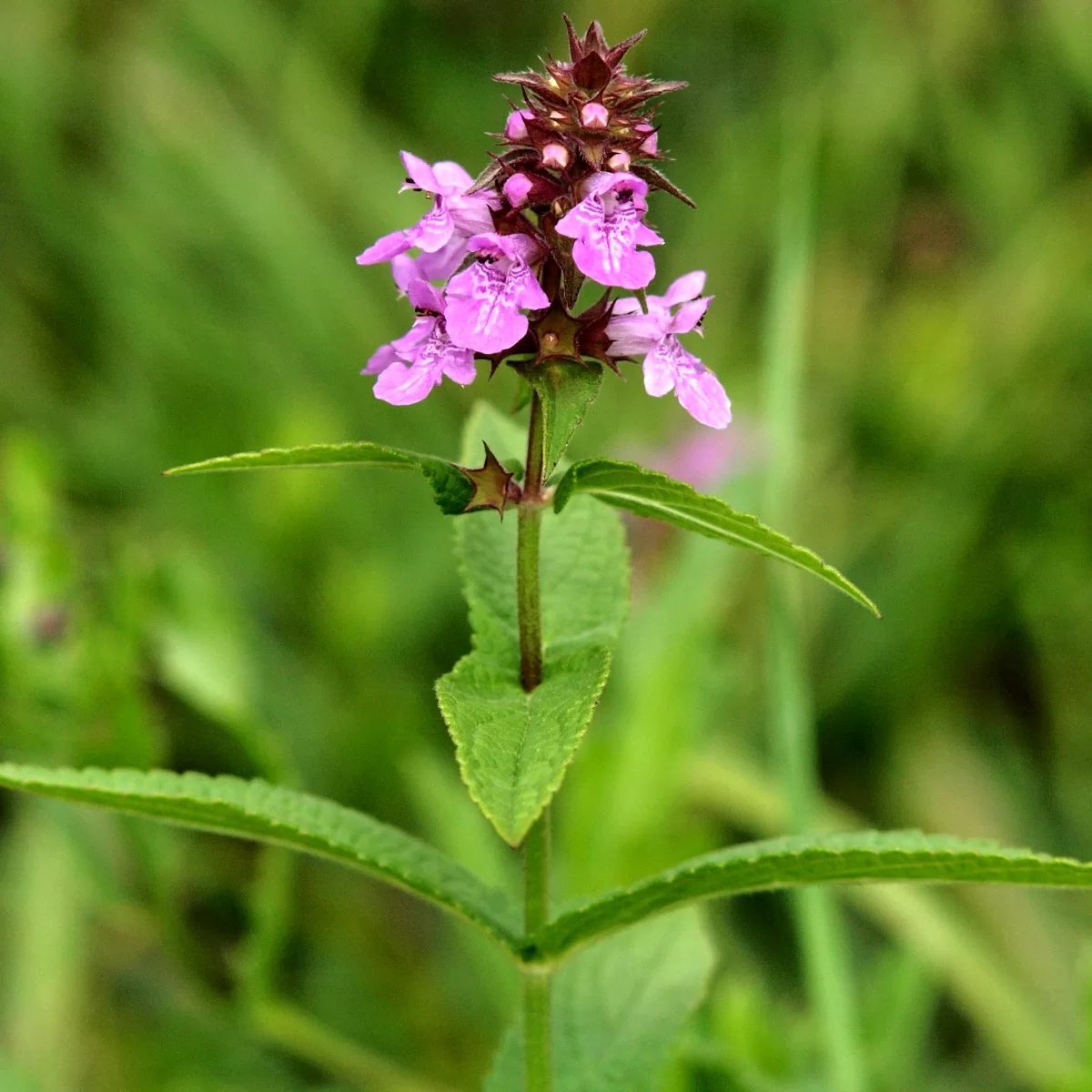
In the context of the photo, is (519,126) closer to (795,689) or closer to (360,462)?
(360,462)

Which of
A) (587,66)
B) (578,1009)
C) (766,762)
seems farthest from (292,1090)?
(587,66)

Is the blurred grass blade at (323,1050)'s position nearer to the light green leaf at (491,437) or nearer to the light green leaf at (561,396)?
the light green leaf at (491,437)

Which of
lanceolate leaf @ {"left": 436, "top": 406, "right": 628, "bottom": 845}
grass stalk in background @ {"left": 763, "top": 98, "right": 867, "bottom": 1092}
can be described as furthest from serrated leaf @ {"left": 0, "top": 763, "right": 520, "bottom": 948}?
grass stalk in background @ {"left": 763, "top": 98, "right": 867, "bottom": 1092}

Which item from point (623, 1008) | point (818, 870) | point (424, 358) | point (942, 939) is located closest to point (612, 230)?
point (424, 358)

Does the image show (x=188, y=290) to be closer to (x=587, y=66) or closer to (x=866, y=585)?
(x=866, y=585)

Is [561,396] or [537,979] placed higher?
[561,396]
